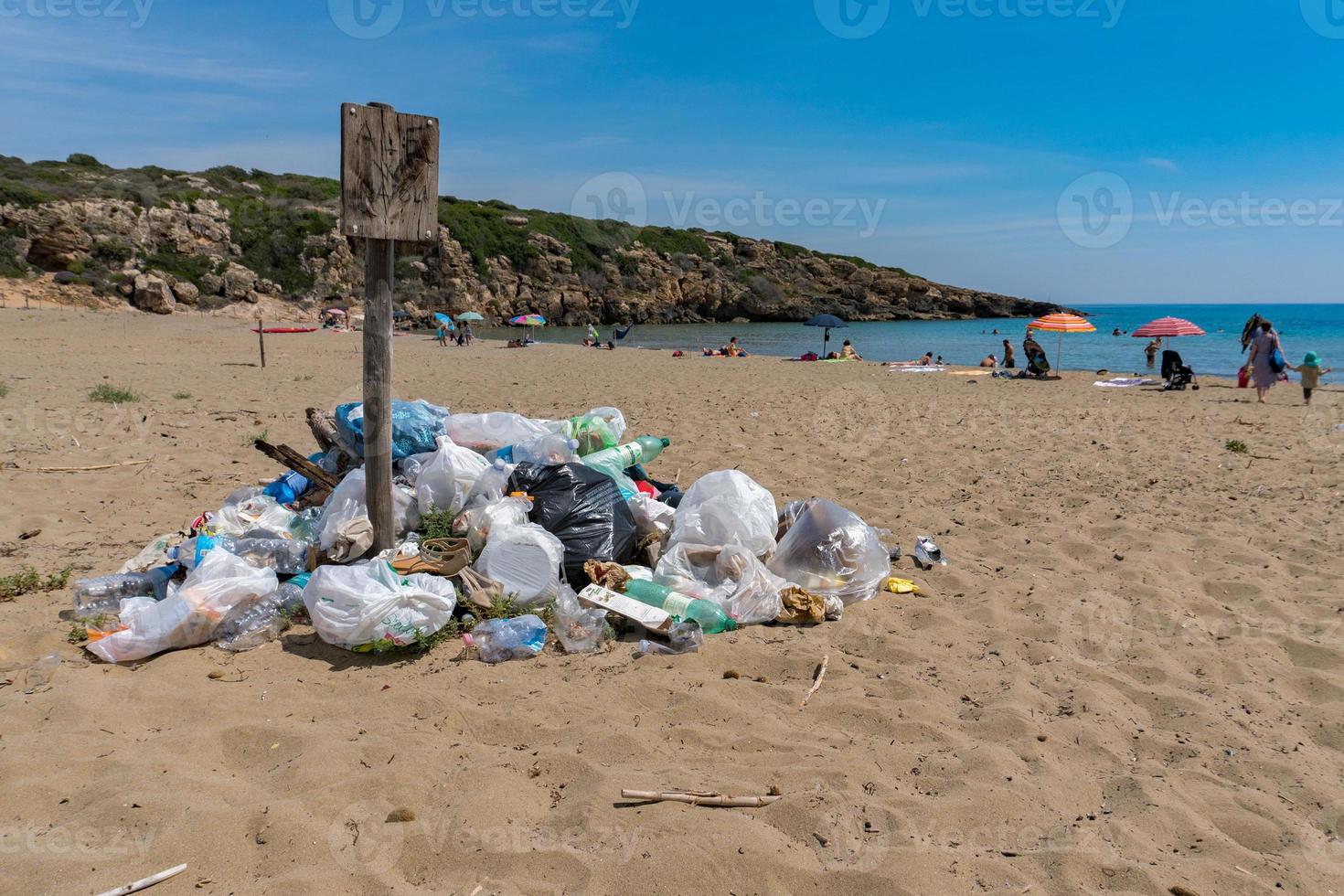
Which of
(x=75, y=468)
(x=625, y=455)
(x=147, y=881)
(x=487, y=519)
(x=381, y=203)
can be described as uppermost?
(x=381, y=203)

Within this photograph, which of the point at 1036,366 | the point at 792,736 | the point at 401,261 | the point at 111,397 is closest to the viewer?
the point at 792,736

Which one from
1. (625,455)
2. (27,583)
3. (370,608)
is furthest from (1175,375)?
(27,583)

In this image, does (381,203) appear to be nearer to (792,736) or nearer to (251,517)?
(251,517)

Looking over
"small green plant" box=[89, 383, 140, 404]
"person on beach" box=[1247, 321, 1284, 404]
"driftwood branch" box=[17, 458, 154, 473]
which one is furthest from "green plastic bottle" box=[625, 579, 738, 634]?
"person on beach" box=[1247, 321, 1284, 404]

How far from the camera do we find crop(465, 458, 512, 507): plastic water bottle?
4.10 metres

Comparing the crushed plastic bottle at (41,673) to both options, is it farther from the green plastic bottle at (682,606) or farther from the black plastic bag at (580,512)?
the green plastic bottle at (682,606)

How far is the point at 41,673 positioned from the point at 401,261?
44466mm

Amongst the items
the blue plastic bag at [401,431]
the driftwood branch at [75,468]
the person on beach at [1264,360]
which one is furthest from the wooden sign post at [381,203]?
the person on beach at [1264,360]

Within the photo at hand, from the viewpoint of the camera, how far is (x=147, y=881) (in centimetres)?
195

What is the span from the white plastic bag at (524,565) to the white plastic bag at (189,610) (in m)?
0.97

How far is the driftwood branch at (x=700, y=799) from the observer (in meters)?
2.30

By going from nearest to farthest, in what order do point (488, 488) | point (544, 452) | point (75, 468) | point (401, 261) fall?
point (488, 488)
point (544, 452)
point (75, 468)
point (401, 261)

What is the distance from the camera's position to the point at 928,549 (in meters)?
4.36

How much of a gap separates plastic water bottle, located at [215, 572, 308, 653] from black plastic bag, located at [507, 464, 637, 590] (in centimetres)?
117
